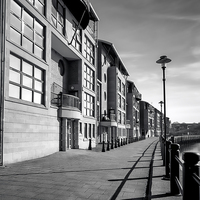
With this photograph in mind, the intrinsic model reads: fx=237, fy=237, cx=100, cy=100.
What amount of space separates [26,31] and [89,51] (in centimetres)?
1212

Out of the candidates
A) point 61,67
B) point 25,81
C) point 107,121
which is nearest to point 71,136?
point 61,67

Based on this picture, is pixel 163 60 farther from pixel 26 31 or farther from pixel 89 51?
pixel 89 51

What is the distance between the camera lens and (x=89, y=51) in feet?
79.5

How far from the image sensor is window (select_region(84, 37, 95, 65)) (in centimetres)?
2314

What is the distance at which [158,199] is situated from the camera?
473 centimetres

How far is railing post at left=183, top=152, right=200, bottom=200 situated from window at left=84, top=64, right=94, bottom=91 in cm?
1980

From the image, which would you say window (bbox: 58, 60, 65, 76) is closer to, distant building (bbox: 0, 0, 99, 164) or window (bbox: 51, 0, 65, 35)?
distant building (bbox: 0, 0, 99, 164)

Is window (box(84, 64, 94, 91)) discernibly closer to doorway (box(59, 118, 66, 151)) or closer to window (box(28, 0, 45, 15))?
doorway (box(59, 118, 66, 151))

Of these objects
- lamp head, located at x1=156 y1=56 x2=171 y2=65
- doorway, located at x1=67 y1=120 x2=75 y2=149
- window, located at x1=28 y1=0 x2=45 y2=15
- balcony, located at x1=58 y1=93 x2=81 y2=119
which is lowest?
doorway, located at x1=67 y1=120 x2=75 y2=149

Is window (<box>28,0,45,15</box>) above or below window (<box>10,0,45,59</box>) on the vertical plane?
above

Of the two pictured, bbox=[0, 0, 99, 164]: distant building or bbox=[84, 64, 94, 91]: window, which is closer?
bbox=[0, 0, 99, 164]: distant building

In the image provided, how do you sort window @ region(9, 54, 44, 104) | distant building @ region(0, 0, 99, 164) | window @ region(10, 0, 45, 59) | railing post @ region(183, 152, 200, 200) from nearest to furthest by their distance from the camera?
railing post @ region(183, 152, 200, 200) → distant building @ region(0, 0, 99, 164) → window @ region(9, 54, 44, 104) → window @ region(10, 0, 45, 59)

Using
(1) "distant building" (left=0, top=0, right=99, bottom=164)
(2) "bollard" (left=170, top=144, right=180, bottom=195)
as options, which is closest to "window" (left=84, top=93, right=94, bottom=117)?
(1) "distant building" (left=0, top=0, right=99, bottom=164)

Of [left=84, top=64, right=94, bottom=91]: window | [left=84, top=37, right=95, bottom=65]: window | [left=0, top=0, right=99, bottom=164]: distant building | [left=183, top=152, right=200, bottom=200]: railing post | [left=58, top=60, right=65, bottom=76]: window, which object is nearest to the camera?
[left=183, top=152, right=200, bottom=200]: railing post
